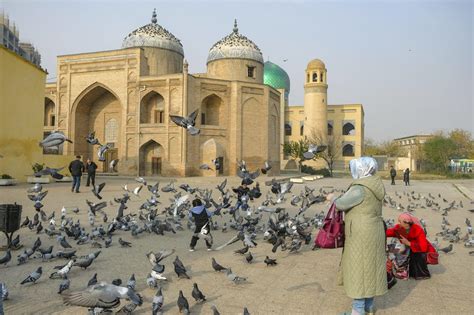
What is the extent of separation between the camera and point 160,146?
102 feet

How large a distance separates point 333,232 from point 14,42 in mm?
63997

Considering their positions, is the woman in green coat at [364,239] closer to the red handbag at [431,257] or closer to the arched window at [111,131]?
the red handbag at [431,257]

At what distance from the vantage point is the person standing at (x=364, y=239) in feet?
11.6

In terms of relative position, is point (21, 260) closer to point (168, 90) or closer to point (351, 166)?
point (351, 166)

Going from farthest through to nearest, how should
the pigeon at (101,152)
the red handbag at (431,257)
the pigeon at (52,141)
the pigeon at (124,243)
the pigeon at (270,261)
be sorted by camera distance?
the pigeon at (101,152) < the pigeon at (52,141) < the pigeon at (124,243) < the pigeon at (270,261) < the red handbag at (431,257)

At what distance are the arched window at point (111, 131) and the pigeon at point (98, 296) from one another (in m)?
32.1

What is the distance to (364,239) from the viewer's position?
354 cm

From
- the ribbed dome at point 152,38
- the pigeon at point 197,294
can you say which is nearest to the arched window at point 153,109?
the ribbed dome at point 152,38

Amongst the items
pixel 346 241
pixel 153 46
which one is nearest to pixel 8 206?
pixel 346 241

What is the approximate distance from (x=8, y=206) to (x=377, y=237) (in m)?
5.57

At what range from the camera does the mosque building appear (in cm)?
3003

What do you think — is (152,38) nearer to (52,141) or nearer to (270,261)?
(52,141)

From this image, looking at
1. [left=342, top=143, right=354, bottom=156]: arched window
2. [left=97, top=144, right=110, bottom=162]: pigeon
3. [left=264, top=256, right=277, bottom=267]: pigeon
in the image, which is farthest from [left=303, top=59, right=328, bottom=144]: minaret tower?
[left=264, top=256, right=277, bottom=267]: pigeon

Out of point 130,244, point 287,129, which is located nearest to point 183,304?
point 130,244
